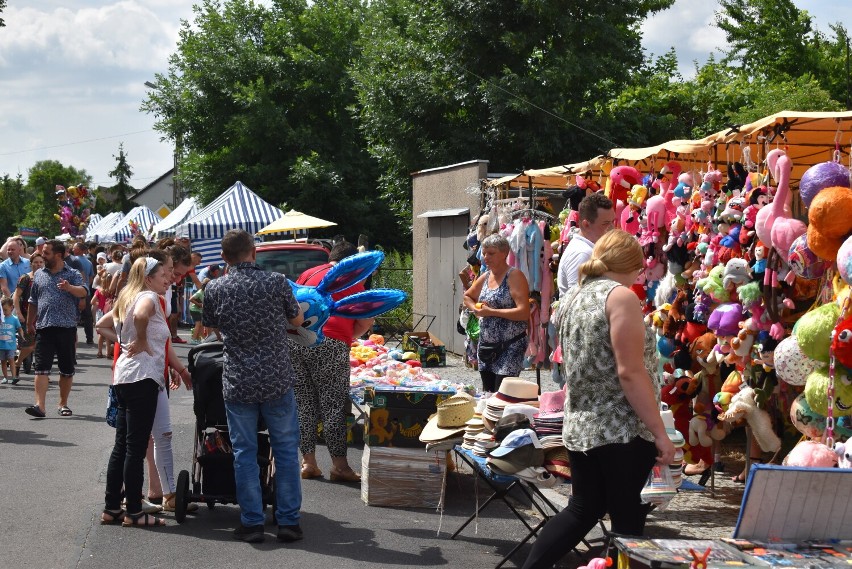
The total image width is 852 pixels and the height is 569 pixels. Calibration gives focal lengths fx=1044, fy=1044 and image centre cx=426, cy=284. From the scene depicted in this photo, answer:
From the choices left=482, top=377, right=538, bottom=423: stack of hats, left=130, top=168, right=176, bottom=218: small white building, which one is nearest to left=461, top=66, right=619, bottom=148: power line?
left=482, top=377, right=538, bottom=423: stack of hats

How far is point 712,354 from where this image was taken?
7363 millimetres

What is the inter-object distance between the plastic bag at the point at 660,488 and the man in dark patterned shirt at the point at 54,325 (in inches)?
320

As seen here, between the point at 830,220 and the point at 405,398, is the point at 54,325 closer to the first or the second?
the point at 405,398

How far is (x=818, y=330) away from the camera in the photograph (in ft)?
18.1

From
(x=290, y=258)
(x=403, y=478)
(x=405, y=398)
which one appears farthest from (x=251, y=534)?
(x=290, y=258)

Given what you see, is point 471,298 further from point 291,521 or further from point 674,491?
point 674,491

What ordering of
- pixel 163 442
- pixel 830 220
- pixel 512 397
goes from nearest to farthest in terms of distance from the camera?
1. pixel 830 220
2. pixel 512 397
3. pixel 163 442

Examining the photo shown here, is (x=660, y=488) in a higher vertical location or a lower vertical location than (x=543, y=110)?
lower

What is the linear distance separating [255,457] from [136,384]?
975mm

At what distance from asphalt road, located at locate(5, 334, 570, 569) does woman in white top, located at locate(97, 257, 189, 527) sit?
21 cm

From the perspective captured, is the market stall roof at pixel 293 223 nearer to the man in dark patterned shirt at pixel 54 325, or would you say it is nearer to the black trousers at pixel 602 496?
the man in dark patterned shirt at pixel 54 325

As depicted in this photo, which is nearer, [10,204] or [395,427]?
[395,427]

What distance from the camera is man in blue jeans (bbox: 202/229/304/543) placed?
6.40 m

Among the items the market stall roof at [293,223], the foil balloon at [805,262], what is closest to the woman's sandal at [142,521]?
the foil balloon at [805,262]
